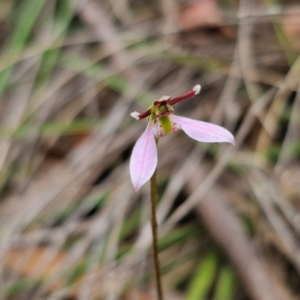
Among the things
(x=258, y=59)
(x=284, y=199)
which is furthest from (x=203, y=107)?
(x=284, y=199)

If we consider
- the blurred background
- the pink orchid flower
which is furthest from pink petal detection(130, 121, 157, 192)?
the blurred background

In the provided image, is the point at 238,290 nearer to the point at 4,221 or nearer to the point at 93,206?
the point at 93,206

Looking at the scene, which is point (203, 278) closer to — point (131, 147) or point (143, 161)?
point (131, 147)

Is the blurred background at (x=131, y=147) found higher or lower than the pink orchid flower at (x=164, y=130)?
higher

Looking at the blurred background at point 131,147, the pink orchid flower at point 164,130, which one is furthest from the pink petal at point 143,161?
the blurred background at point 131,147

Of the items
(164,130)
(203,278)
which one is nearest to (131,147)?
(203,278)

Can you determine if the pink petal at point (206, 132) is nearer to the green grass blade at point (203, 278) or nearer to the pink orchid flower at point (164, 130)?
the pink orchid flower at point (164, 130)

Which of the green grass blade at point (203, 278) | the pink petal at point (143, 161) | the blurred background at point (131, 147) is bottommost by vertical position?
the pink petal at point (143, 161)
